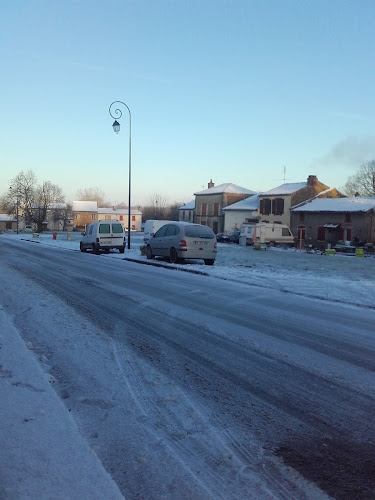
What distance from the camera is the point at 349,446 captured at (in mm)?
3391

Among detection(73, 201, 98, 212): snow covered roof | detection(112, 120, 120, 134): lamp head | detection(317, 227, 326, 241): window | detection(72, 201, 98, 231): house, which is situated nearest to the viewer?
detection(112, 120, 120, 134): lamp head

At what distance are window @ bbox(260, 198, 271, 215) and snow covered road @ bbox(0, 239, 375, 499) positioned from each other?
4700 centimetres

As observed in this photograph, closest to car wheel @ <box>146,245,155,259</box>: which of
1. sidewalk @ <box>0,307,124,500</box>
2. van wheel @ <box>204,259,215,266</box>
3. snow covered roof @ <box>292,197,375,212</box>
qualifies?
van wheel @ <box>204,259,215,266</box>

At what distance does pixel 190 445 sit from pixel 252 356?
95.6 inches

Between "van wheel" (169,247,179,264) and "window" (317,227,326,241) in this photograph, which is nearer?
"van wheel" (169,247,179,264)

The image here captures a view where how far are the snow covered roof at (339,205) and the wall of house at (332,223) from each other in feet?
1.51

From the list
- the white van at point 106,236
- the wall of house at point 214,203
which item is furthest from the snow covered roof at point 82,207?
the white van at point 106,236

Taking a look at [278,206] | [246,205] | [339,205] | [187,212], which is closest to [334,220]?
[339,205]

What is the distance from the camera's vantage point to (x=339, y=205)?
4506cm

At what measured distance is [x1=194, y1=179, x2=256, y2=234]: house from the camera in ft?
220

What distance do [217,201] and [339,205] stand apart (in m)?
25.4

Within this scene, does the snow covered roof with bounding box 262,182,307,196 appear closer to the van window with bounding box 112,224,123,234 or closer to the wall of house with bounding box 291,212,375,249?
the wall of house with bounding box 291,212,375,249

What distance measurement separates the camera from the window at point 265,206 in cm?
5547

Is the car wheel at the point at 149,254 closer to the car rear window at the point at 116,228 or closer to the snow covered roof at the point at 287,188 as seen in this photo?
the car rear window at the point at 116,228
